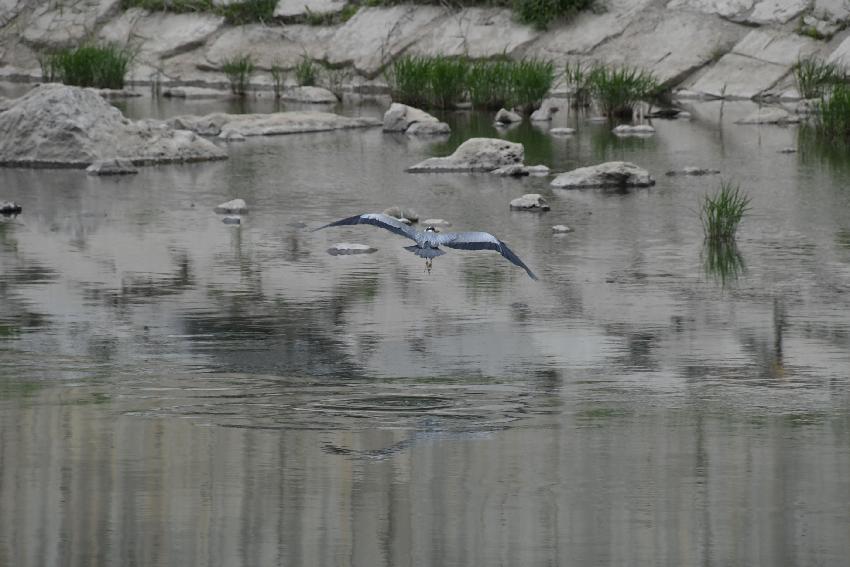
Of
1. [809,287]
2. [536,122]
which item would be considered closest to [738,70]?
[536,122]

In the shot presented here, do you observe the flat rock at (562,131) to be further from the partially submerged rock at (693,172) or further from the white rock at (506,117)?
the partially submerged rock at (693,172)

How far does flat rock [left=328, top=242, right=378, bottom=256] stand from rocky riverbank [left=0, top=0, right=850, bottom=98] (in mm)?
16084

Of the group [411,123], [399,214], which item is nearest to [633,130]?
[411,123]

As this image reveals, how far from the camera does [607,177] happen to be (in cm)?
1739

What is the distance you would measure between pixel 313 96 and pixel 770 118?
8.67 meters

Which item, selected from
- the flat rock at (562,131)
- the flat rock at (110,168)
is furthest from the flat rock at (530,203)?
the flat rock at (562,131)

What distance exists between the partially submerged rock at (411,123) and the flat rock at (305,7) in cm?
1080

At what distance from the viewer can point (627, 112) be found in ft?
88.0

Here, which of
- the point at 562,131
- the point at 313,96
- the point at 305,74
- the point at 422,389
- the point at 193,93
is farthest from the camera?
the point at 305,74

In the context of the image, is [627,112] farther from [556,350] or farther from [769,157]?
[556,350]

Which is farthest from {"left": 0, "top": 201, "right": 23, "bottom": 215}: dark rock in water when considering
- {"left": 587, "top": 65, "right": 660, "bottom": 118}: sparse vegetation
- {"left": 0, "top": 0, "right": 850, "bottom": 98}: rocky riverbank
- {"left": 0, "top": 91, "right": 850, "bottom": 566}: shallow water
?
{"left": 0, "top": 0, "right": 850, "bottom": 98}: rocky riverbank

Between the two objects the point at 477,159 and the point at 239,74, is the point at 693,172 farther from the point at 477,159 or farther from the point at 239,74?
the point at 239,74

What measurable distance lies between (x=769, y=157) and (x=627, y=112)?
670cm

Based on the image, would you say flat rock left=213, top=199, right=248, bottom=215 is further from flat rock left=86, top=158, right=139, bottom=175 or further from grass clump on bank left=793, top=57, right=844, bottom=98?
grass clump on bank left=793, top=57, right=844, bottom=98
